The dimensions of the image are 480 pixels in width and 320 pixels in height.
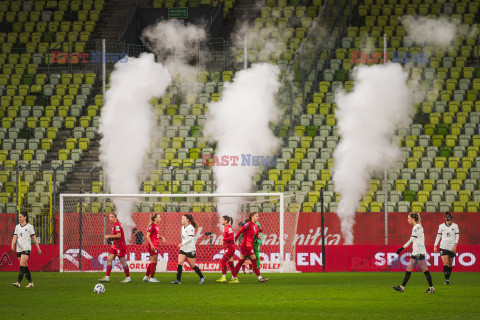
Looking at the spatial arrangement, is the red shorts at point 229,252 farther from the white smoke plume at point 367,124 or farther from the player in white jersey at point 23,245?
the white smoke plume at point 367,124

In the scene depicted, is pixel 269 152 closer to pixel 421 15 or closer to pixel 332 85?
pixel 332 85

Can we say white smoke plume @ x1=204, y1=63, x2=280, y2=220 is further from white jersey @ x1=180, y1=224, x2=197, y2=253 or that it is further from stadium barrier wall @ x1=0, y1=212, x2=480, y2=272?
white jersey @ x1=180, y1=224, x2=197, y2=253

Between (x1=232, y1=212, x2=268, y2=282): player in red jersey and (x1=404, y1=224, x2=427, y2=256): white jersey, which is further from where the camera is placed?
(x1=232, y1=212, x2=268, y2=282): player in red jersey

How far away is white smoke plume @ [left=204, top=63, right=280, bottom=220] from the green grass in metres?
10.6

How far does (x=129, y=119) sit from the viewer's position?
31109 millimetres

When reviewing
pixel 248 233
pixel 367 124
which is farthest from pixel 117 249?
pixel 367 124

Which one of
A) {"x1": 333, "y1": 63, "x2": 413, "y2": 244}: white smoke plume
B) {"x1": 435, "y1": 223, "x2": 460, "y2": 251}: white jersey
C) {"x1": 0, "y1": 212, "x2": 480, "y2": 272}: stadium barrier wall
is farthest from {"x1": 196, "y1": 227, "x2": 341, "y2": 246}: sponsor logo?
{"x1": 435, "y1": 223, "x2": 460, "y2": 251}: white jersey

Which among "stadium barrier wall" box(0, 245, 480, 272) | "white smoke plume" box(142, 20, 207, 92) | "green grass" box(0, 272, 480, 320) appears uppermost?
"white smoke plume" box(142, 20, 207, 92)

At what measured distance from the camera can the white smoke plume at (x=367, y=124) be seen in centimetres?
2829

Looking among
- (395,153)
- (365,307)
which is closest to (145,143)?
(395,153)

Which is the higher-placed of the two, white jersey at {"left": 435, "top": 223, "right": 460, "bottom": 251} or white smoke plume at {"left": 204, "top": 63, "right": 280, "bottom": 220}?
white smoke plume at {"left": 204, "top": 63, "right": 280, "bottom": 220}

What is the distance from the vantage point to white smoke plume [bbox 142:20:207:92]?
3291 cm

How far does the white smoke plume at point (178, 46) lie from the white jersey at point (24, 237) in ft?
53.0

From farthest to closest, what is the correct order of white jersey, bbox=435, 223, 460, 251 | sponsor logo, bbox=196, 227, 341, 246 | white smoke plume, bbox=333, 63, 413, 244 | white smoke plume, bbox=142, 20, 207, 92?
white smoke plume, bbox=142, 20, 207, 92 → white smoke plume, bbox=333, 63, 413, 244 → sponsor logo, bbox=196, 227, 341, 246 → white jersey, bbox=435, 223, 460, 251
